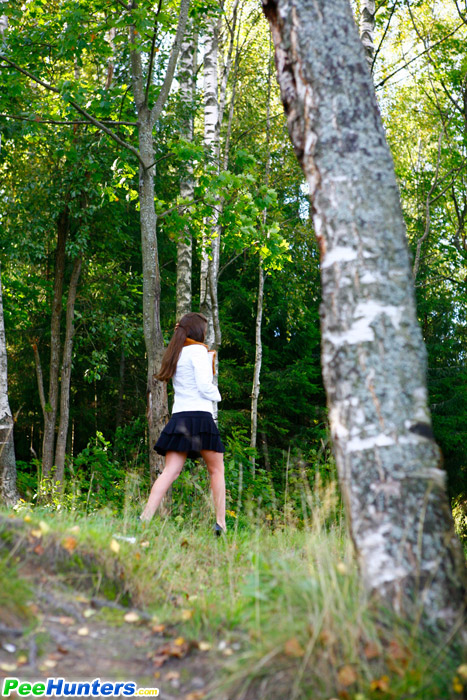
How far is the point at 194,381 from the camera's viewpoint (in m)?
5.46

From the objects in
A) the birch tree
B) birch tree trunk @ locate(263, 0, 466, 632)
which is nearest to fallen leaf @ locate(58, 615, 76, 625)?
birch tree trunk @ locate(263, 0, 466, 632)

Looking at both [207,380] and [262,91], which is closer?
[207,380]

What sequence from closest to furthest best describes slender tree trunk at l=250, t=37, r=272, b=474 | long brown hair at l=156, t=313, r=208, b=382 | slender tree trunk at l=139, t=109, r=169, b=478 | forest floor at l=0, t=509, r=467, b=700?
forest floor at l=0, t=509, r=467, b=700 < long brown hair at l=156, t=313, r=208, b=382 < slender tree trunk at l=139, t=109, r=169, b=478 < slender tree trunk at l=250, t=37, r=272, b=474

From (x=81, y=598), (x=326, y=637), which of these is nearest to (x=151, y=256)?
(x=81, y=598)

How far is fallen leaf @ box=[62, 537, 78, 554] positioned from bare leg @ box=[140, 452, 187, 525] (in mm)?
1471

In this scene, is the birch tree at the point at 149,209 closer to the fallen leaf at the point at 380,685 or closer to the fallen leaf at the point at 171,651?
the fallen leaf at the point at 171,651

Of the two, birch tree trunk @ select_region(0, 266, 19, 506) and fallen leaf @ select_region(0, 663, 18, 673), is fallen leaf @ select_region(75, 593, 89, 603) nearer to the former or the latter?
fallen leaf @ select_region(0, 663, 18, 673)

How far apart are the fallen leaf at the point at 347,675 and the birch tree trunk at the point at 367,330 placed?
35 cm

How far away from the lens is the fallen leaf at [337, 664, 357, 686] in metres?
2.29

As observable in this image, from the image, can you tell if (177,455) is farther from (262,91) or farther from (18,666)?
(262,91)

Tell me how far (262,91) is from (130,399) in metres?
8.71

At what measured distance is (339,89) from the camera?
121 inches

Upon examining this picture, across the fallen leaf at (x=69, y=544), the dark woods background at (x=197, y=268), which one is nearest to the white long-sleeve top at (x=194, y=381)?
the fallen leaf at (x=69, y=544)

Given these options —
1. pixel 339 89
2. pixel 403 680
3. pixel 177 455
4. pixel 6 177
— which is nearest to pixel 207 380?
pixel 177 455
